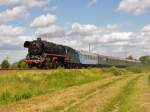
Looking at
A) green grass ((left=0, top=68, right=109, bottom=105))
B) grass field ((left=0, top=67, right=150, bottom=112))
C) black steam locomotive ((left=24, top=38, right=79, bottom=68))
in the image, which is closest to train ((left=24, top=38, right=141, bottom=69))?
black steam locomotive ((left=24, top=38, right=79, bottom=68))

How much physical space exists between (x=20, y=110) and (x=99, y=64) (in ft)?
220

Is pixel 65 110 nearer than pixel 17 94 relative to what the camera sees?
Yes

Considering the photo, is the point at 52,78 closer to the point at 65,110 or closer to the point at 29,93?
the point at 29,93

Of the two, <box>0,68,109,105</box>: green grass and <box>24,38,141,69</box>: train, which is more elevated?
<box>24,38,141,69</box>: train

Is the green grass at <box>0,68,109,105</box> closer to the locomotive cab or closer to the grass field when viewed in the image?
the grass field

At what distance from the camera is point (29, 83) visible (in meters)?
30.3

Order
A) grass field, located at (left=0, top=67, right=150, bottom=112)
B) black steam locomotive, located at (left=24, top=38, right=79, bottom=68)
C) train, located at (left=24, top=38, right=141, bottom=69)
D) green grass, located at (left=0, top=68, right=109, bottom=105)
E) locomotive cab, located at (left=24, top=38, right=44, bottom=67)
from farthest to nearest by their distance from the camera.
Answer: train, located at (left=24, top=38, right=141, bottom=69) < black steam locomotive, located at (left=24, top=38, right=79, bottom=68) < locomotive cab, located at (left=24, top=38, right=44, bottom=67) < green grass, located at (left=0, top=68, right=109, bottom=105) < grass field, located at (left=0, top=67, right=150, bottom=112)

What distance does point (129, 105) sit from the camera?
19.8 metres

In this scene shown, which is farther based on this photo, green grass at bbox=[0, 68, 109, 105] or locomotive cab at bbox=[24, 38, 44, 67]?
locomotive cab at bbox=[24, 38, 44, 67]

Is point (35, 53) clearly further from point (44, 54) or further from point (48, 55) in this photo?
point (48, 55)

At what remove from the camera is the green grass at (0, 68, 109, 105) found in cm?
2513

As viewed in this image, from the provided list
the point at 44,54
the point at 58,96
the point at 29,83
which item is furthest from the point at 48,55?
the point at 58,96

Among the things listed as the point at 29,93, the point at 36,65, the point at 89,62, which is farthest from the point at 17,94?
the point at 89,62

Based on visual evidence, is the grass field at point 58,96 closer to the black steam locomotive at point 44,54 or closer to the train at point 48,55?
the black steam locomotive at point 44,54
